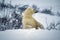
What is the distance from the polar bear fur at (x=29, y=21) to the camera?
2047 mm

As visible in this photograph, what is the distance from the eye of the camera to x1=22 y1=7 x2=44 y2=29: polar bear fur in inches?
80.6

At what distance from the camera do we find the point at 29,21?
6.75 feet

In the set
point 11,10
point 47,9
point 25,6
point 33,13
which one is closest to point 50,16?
point 47,9

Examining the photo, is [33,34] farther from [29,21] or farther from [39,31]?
[29,21]

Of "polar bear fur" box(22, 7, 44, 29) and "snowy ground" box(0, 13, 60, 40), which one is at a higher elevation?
"polar bear fur" box(22, 7, 44, 29)

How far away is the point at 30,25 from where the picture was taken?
80.8 inches

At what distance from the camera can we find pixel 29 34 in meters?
2.05

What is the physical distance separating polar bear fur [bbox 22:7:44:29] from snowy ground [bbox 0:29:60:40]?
0.20ft

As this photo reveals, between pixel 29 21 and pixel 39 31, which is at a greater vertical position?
pixel 29 21

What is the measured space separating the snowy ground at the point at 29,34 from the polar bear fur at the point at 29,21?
0.06 m

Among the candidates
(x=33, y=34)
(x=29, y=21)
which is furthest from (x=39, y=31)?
(x=29, y=21)

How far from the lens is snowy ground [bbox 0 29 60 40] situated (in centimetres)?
200

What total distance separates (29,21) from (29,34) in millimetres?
194

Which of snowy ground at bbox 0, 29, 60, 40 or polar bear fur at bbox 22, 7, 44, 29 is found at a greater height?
polar bear fur at bbox 22, 7, 44, 29
